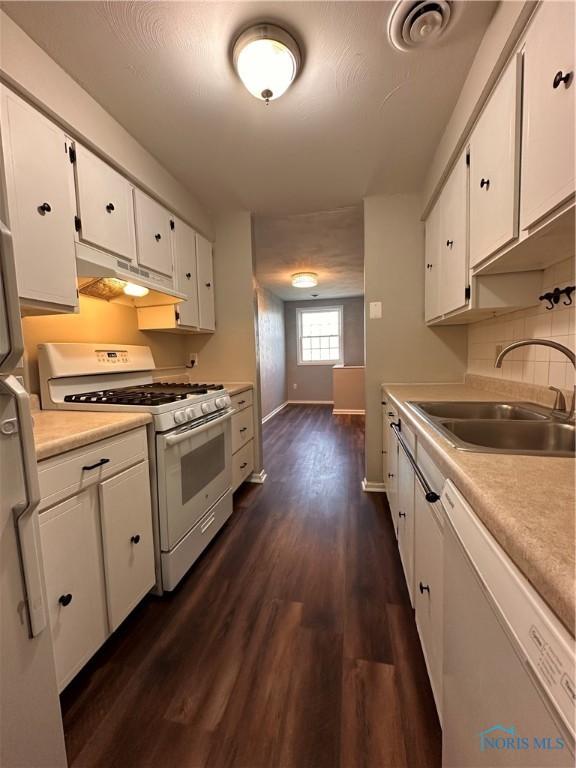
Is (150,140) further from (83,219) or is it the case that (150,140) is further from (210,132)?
(83,219)

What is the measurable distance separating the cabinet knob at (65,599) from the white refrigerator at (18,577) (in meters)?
0.26

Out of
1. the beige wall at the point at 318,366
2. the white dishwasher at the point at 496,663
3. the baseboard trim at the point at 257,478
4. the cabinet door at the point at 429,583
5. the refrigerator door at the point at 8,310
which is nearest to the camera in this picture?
the white dishwasher at the point at 496,663

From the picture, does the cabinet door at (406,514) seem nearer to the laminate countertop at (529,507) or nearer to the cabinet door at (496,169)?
the laminate countertop at (529,507)

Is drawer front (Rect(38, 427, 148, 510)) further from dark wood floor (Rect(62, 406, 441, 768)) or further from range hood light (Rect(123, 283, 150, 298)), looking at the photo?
range hood light (Rect(123, 283, 150, 298))

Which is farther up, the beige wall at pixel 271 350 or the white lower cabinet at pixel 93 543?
the beige wall at pixel 271 350

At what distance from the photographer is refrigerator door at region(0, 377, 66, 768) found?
0.66m

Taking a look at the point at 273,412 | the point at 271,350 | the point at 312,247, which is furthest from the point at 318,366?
the point at 312,247

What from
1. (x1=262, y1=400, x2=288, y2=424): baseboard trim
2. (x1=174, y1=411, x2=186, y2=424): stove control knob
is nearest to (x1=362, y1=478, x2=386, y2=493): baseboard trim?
(x1=174, y1=411, x2=186, y2=424): stove control knob

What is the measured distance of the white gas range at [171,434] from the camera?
1.47 m

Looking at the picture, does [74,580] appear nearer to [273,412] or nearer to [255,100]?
[255,100]

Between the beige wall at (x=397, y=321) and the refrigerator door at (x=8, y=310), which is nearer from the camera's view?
the refrigerator door at (x=8, y=310)

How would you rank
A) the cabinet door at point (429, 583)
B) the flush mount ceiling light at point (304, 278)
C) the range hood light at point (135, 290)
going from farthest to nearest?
the flush mount ceiling light at point (304, 278) → the range hood light at point (135, 290) → the cabinet door at point (429, 583)

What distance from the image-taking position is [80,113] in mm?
1438

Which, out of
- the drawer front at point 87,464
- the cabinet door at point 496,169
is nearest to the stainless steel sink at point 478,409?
the cabinet door at point 496,169
